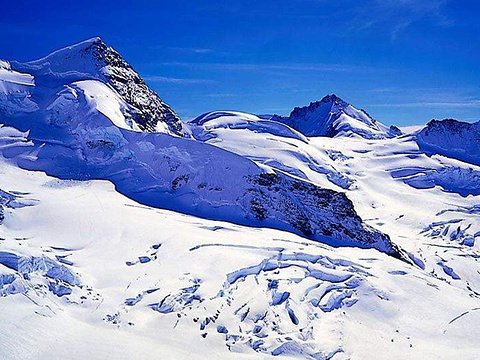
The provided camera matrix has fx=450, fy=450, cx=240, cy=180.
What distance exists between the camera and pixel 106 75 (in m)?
68.6

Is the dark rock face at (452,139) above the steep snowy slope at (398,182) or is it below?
above

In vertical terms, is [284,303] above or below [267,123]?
below

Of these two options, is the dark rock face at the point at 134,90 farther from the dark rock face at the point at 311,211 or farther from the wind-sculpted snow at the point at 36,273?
the wind-sculpted snow at the point at 36,273

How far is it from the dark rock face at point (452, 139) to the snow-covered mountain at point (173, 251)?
187 feet

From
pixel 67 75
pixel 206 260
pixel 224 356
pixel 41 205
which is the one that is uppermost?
pixel 67 75

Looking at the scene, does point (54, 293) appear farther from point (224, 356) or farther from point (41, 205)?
point (41, 205)

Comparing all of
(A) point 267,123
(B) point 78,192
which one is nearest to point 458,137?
(A) point 267,123

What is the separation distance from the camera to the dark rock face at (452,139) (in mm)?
132750

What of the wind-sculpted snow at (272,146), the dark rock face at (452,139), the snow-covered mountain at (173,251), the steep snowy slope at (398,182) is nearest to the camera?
the snow-covered mountain at (173,251)

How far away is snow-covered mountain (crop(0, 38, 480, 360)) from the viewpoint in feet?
80.4

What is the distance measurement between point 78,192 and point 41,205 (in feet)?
19.7

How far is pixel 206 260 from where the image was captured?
32844 mm

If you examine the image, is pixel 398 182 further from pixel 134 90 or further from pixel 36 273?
pixel 36 273

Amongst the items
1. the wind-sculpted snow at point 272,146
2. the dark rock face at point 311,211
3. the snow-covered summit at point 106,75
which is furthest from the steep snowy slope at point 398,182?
the snow-covered summit at point 106,75
